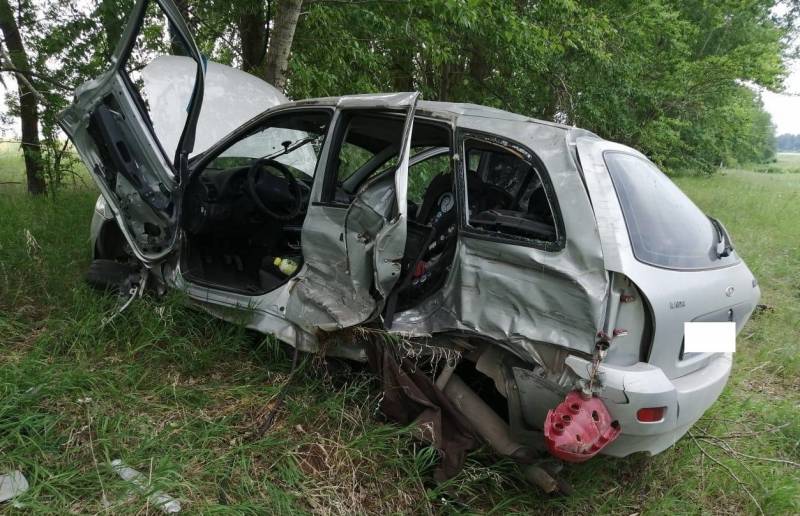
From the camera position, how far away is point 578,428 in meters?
2.01

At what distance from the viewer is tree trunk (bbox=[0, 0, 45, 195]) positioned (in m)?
5.34

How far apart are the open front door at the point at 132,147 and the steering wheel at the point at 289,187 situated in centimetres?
43

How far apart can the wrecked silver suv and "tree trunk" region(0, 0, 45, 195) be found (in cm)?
270

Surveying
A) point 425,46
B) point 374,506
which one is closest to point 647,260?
point 374,506

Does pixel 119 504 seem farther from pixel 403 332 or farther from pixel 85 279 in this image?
pixel 85 279

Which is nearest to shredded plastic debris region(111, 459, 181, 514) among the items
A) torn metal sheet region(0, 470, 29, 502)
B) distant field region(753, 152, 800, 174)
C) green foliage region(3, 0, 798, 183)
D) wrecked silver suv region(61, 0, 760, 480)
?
torn metal sheet region(0, 470, 29, 502)

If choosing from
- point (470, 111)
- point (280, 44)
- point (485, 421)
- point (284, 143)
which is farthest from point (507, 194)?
point (280, 44)

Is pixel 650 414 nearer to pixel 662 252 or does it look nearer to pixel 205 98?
pixel 662 252

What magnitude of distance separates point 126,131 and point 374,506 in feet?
8.40

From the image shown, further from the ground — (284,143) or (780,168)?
(284,143)

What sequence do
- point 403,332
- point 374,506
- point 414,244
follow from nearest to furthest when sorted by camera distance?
1. point 374,506
2. point 403,332
3. point 414,244

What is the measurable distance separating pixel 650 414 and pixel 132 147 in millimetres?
3106

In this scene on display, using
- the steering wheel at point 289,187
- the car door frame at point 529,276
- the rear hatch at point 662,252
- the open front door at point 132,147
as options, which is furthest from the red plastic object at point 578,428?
the open front door at point 132,147

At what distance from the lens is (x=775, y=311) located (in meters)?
5.36
